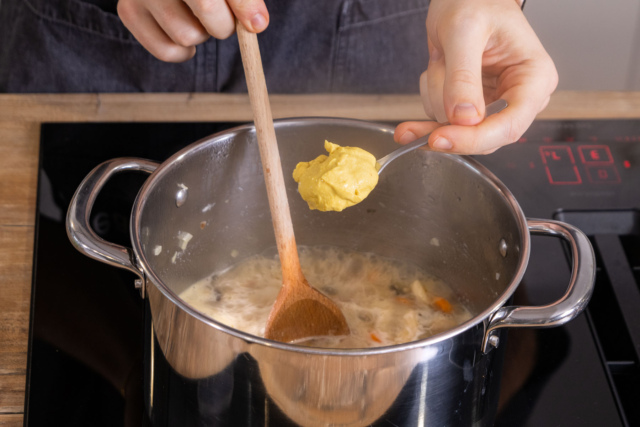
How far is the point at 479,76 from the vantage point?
707 mm

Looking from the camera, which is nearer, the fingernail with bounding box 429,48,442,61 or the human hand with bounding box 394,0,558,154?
the human hand with bounding box 394,0,558,154

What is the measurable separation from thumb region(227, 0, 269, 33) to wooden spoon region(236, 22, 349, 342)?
5cm

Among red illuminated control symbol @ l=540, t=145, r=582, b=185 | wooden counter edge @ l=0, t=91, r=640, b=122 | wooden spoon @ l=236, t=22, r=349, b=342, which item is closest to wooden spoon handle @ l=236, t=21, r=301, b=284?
wooden spoon @ l=236, t=22, r=349, b=342

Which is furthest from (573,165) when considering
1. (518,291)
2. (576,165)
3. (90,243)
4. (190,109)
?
(90,243)

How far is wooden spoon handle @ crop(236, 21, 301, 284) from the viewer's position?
0.73m

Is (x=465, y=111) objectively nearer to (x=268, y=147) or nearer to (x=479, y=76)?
(x=479, y=76)

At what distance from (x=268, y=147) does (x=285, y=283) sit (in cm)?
17

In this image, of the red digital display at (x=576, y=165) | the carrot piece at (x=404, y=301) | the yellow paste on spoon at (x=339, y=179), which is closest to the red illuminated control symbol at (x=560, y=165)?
the red digital display at (x=576, y=165)

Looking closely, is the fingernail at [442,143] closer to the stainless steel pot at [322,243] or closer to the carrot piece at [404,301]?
the stainless steel pot at [322,243]

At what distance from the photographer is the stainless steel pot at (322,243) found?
22.1 inches

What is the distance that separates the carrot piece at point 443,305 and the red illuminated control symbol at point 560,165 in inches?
11.1

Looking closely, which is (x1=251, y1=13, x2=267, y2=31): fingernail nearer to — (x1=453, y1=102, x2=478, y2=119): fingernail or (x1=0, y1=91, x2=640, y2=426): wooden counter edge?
(x1=453, y1=102, x2=478, y2=119): fingernail

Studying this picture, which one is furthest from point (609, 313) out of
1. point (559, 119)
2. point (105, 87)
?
point (105, 87)

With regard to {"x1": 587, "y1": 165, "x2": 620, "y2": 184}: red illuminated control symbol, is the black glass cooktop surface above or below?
below
